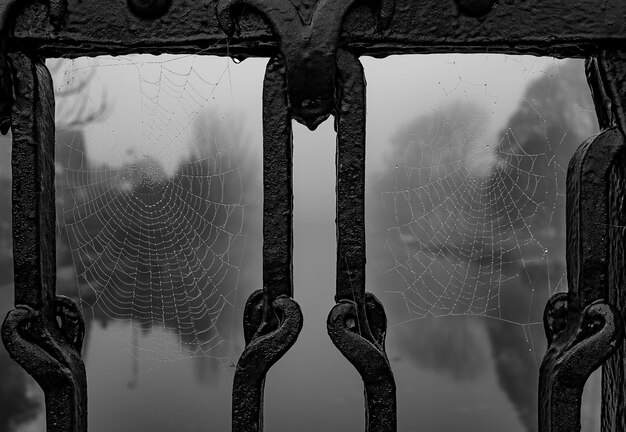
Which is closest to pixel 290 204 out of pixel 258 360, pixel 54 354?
pixel 258 360

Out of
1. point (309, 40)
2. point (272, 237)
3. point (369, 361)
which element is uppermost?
point (309, 40)

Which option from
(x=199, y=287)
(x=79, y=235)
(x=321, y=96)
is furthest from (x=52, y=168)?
(x=199, y=287)

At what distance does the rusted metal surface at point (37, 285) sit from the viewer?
44 cm

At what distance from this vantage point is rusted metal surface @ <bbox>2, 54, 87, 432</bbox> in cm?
44

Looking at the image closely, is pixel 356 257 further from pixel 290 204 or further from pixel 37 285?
pixel 37 285

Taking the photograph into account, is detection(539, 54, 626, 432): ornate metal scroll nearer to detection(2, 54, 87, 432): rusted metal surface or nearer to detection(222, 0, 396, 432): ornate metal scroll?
detection(222, 0, 396, 432): ornate metal scroll

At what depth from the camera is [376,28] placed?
0.44 m

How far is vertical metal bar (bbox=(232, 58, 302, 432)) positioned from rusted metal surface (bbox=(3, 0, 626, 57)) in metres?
0.05

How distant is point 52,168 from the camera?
1.61 ft

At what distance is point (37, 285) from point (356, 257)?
0.27 metres

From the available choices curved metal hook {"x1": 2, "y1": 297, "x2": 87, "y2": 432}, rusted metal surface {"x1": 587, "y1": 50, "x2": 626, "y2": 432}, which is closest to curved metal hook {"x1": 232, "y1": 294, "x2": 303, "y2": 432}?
curved metal hook {"x1": 2, "y1": 297, "x2": 87, "y2": 432}

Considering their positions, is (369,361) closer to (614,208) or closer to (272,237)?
(272,237)

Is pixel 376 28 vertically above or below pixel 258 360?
above

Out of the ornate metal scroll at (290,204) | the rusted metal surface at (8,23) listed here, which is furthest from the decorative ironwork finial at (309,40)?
the rusted metal surface at (8,23)
